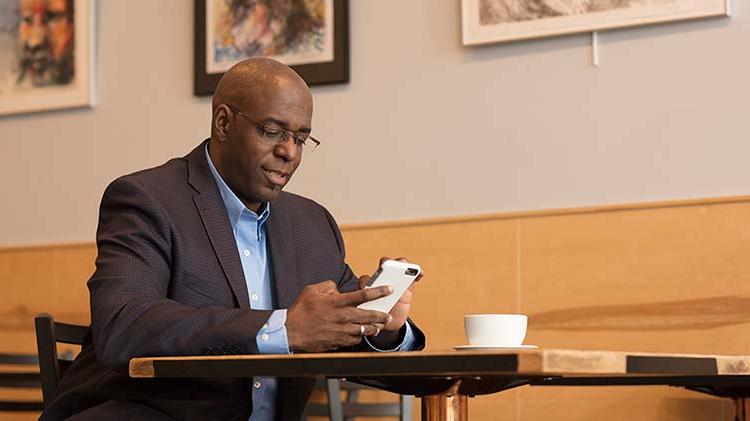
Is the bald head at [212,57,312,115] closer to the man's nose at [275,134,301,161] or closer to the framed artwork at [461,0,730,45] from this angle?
the man's nose at [275,134,301,161]

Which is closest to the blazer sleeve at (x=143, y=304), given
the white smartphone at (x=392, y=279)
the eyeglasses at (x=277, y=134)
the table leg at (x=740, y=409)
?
the white smartphone at (x=392, y=279)

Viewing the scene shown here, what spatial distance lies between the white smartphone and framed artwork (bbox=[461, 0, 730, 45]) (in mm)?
2338

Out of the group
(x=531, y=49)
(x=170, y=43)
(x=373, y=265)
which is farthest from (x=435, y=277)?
(x=170, y=43)

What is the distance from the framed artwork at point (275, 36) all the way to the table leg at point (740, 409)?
7.77ft

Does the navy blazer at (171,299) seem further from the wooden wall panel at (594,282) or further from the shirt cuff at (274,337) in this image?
the wooden wall panel at (594,282)

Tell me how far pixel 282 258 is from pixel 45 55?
3.10m

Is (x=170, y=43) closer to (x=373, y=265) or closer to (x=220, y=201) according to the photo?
(x=373, y=265)

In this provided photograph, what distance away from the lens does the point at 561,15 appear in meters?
4.75

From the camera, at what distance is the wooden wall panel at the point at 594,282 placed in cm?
442

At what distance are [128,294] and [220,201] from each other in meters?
0.47

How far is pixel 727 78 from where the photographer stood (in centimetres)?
449

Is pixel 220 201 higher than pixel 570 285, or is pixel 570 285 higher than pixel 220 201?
pixel 220 201

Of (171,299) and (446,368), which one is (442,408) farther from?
(171,299)

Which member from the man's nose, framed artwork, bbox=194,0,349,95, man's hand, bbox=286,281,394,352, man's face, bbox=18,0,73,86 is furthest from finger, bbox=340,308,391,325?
man's face, bbox=18,0,73,86
